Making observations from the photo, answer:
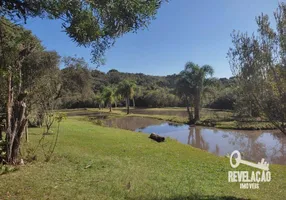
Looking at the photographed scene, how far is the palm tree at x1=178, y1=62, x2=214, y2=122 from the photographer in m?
34.5

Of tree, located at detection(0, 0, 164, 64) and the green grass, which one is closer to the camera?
tree, located at detection(0, 0, 164, 64)

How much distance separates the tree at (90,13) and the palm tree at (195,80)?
31.2 m

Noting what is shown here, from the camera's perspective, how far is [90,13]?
12.5 ft

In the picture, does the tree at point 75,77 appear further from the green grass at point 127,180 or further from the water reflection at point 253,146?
the green grass at point 127,180

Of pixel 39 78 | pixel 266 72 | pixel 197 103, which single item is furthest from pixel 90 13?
pixel 197 103

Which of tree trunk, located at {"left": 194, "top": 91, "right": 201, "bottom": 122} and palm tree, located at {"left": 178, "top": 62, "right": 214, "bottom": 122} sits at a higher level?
palm tree, located at {"left": 178, "top": 62, "right": 214, "bottom": 122}

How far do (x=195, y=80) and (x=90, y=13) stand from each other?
32119 millimetres

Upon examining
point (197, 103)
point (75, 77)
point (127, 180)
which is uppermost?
point (75, 77)

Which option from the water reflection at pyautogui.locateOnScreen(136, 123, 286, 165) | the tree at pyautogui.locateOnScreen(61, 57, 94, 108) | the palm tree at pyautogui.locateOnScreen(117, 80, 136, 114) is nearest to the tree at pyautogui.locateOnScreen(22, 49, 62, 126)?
the tree at pyautogui.locateOnScreen(61, 57, 94, 108)

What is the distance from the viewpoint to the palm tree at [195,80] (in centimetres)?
3453

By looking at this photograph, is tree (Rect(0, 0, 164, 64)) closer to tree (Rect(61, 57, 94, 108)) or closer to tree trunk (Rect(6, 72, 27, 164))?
tree trunk (Rect(6, 72, 27, 164))

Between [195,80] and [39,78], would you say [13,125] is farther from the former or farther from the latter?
[195,80]

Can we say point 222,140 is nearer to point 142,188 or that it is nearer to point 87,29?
point 142,188

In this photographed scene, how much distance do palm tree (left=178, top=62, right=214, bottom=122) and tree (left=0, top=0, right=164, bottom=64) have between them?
3121 centimetres
